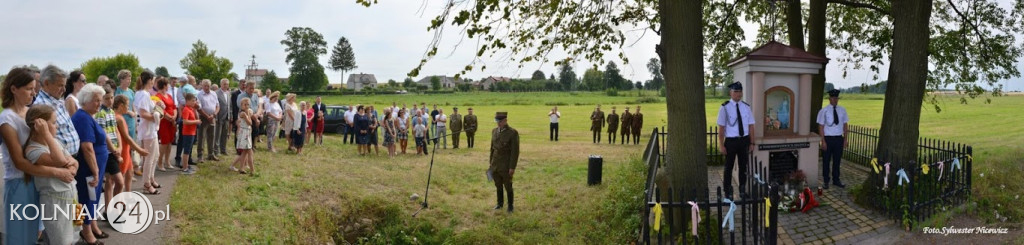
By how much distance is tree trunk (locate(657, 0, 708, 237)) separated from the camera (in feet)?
20.0

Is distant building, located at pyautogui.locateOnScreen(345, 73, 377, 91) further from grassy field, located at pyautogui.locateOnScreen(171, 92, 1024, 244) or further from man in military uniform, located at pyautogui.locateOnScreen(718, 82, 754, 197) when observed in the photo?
man in military uniform, located at pyautogui.locateOnScreen(718, 82, 754, 197)

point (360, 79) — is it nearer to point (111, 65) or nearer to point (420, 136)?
point (111, 65)

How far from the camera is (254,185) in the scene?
314 inches

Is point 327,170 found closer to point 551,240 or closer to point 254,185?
point 254,185

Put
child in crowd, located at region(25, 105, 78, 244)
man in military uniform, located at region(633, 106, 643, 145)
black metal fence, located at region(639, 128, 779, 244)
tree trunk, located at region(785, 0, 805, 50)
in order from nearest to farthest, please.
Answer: child in crowd, located at region(25, 105, 78, 244), black metal fence, located at region(639, 128, 779, 244), tree trunk, located at region(785, 0, 805, 50), man in military uniform, located at region(633, 106, 643, 145)

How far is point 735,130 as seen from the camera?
7.68 metres

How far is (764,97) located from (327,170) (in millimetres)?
8004

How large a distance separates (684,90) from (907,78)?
4063 millimetres

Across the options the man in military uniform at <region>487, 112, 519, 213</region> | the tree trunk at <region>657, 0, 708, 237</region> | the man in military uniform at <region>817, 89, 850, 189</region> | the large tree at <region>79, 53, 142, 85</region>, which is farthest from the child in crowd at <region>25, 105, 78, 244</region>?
the large tree at <region>79, 53, 142, 85</region>

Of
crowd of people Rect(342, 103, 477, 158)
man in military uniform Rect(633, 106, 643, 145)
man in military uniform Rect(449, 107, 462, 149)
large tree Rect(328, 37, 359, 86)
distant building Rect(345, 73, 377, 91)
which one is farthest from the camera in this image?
distant building Rect(345, 73, 377, 91)

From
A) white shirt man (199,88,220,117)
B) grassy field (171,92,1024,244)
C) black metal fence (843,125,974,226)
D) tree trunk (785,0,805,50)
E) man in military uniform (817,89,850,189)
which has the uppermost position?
tree trunk (785,0,805,50)

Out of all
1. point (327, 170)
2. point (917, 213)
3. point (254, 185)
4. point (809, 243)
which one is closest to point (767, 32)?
point (917, 213)

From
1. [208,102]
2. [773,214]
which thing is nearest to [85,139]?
[208,102]

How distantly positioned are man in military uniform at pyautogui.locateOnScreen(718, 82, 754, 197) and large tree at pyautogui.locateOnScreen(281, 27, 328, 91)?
196 feet
